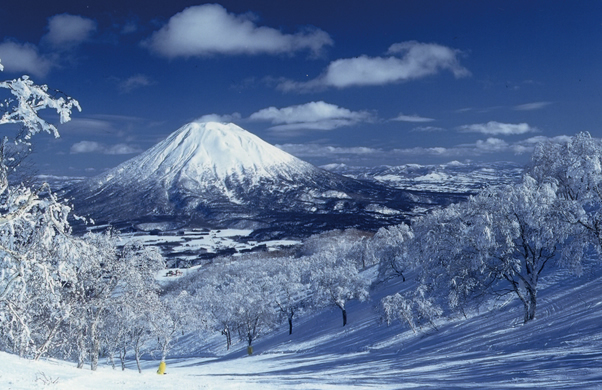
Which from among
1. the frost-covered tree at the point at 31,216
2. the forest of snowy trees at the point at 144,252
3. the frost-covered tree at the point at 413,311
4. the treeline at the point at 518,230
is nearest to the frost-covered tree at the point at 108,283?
the forest of snowy trees at the point at 144,252

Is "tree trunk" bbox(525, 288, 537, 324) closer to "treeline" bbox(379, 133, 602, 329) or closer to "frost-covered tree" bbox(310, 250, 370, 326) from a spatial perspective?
"treeline" bbox(379, 133, 602, 329)

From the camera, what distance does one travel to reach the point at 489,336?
25.4 m

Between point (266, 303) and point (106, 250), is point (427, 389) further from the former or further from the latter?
point (266, 303)

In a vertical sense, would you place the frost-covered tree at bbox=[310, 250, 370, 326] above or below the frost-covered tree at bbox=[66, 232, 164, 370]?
below

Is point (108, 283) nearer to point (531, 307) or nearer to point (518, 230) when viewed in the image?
point (518, 230)

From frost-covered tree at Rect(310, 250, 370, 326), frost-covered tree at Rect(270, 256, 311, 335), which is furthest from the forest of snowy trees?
frost-covered tree at Rect(270, 256, 311, 335)

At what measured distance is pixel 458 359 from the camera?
21.8 m

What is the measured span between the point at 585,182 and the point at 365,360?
1909 centimetres

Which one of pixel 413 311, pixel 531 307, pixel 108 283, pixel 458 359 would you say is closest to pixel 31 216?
pixel 108 283

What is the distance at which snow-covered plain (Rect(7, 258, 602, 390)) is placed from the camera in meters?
15.2

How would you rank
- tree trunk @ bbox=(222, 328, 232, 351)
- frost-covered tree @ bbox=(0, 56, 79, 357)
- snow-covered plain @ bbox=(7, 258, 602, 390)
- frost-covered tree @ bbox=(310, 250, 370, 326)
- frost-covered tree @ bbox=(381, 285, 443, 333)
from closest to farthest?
frost-covered tree @ bbox=(0, 56, 79, 357) < snow-covered plain @ bbox=(7, 258, 602, 390) < frost-covered tree @ bbox=(381, 285, 443, 333) < frost-covered tree @ bbox=(310, 250, 370, 326) < tree trunk @ bbox=(222, 328, 232, 351)

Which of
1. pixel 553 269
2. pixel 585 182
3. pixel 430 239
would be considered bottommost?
pixel 553 269

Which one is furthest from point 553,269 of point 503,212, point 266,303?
point 266,303

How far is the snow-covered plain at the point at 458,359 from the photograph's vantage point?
15.2 meters
